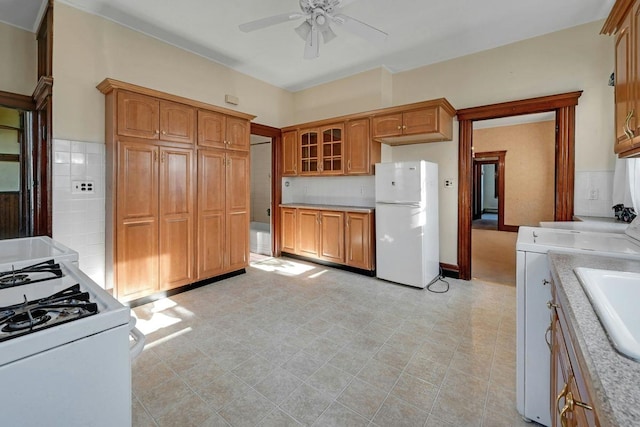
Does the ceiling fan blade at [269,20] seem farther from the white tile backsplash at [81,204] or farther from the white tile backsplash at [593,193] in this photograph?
the white tile backsplash at [593,193]

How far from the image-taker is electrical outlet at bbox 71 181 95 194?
283 centimetres

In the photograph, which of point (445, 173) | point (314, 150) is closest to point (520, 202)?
point (445, 173)

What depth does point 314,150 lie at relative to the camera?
470 cm

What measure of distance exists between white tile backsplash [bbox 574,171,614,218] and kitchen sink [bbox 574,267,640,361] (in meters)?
2.64

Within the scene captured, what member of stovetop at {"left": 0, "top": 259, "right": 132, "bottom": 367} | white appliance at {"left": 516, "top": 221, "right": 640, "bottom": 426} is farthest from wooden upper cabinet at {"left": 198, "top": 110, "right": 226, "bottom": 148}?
white appliance at {"left": 516, "top": 221, "right": 640, "bottom": 426}

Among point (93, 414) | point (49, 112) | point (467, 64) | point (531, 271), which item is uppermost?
point (467, 64)

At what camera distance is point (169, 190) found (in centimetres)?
321

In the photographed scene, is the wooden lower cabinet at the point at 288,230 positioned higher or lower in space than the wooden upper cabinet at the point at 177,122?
lower

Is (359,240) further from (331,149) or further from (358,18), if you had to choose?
(358,18)

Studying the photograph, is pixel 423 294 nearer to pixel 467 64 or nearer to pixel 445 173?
pixel 445 173

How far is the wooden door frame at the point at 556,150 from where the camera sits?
10.3ft

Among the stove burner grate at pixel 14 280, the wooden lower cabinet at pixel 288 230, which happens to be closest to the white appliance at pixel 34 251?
the stove burner grate at pixel 14 280

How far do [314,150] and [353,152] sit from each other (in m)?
0.76

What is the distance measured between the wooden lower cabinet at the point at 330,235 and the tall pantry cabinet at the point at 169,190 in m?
1.05
